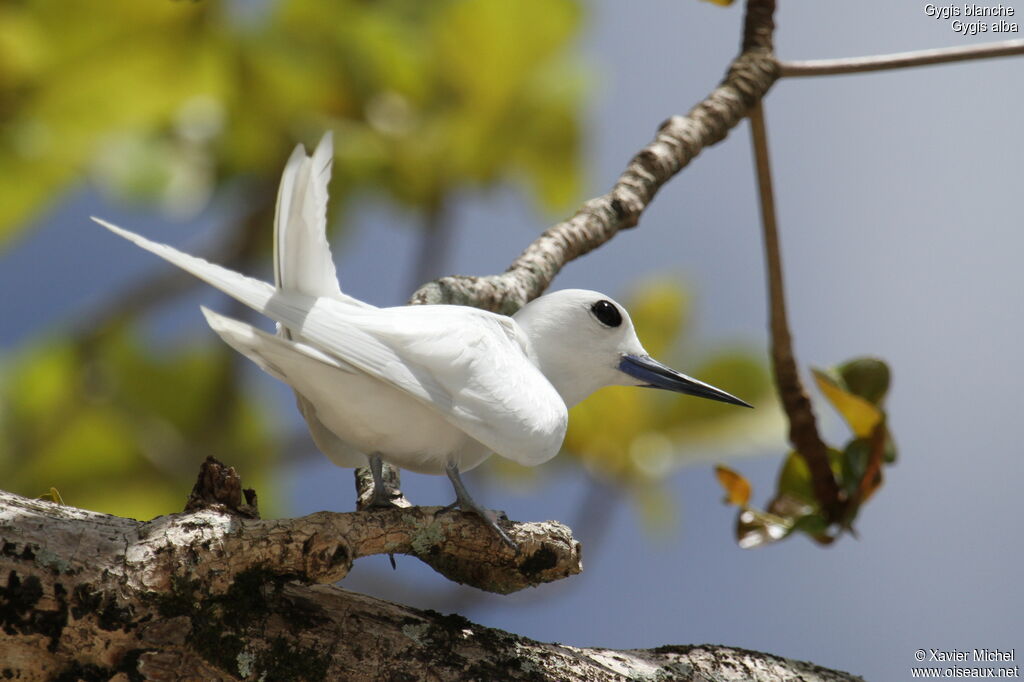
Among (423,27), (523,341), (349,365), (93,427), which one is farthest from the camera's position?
(423,27)

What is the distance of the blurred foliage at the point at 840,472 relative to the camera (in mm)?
2148

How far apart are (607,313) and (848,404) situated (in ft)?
2.44

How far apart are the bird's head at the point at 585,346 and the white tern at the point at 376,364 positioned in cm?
10

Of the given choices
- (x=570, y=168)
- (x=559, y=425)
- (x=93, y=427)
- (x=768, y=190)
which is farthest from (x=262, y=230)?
(x=559, y=425)

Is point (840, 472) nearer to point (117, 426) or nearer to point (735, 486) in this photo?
point (735, 486)

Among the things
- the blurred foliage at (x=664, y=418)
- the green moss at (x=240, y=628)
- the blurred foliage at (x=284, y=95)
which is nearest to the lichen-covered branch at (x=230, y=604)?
the green moss at (x=240, y=628)

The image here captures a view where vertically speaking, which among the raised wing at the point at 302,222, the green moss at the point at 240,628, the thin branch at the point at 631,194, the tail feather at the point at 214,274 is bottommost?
the green moss at the point at 240,628

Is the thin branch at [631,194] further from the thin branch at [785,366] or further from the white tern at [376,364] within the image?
the white tern at [376,364]

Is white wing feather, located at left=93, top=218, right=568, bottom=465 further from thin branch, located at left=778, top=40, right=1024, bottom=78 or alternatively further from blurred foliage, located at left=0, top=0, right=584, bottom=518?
blurred foliage, located at left=0, top=0, right=584, bottom=518

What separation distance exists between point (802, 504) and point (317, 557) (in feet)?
4.71

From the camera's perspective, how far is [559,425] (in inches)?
59.0

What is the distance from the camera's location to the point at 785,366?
2.31m

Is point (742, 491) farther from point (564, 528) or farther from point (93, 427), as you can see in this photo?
point (93, 427)

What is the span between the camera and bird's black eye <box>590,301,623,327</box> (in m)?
1.71
